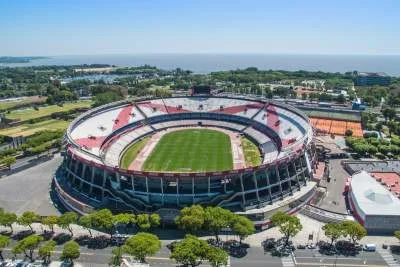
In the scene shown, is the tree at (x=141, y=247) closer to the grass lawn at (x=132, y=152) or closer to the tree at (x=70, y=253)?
the tree at (x=70, y=253)

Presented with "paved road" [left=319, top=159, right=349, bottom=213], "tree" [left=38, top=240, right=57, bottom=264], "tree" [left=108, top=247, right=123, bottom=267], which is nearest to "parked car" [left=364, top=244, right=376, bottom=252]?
"paved road" [left=319, top=159, right=349, bottom=213]

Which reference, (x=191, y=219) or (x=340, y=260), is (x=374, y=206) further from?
(x=191, y=219)

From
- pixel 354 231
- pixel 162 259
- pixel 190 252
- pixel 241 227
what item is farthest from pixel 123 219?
pixel 354 231

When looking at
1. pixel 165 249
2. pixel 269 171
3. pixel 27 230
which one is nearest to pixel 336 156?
pixel 269 171

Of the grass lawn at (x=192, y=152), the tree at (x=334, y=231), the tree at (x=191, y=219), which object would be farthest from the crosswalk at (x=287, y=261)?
the grass lawn at (x=192, y=152)

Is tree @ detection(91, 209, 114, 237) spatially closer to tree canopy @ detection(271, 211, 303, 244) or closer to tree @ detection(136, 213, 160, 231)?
tree @ detection(136, 213, 160, 231)

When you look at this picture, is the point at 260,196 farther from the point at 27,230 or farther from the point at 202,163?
the point at 27,230

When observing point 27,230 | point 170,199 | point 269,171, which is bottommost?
point 27,230
